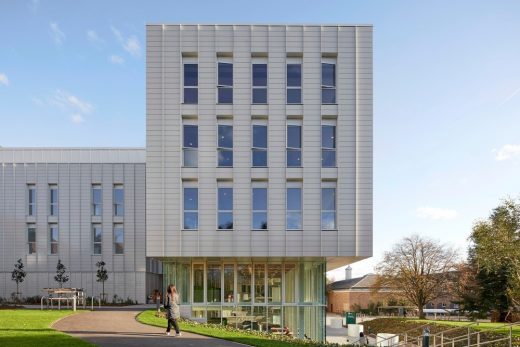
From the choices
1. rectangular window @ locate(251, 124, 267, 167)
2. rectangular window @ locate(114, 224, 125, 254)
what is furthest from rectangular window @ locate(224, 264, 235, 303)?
rectangular window @ locate(114, 224, 125, 254)

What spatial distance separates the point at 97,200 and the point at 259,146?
31832mm

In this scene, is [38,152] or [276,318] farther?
[38,152]

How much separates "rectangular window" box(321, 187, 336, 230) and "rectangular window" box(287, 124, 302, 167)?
2.02 m

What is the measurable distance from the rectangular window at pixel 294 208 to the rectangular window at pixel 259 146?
6.62ft

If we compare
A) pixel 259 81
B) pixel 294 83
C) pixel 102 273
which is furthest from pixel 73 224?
pixel 294 83

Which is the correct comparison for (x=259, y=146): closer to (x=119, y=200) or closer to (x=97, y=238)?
(x=119, y=200)

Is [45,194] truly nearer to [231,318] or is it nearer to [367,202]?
[231,318]

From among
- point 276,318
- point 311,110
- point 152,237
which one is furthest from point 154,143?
point 276,318

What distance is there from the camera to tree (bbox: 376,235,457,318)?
2422 inches

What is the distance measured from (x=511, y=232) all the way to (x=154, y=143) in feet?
64.4

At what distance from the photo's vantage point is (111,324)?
22.2 metres

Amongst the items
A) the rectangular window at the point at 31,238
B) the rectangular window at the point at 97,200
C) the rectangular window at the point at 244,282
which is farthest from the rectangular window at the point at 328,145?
the rectangular window at the point at 31,238

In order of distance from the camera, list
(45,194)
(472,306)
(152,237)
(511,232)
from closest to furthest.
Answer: (152,237) → (511,232) → (472,306) → (45,194)

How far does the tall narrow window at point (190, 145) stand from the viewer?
28734 millimetres
